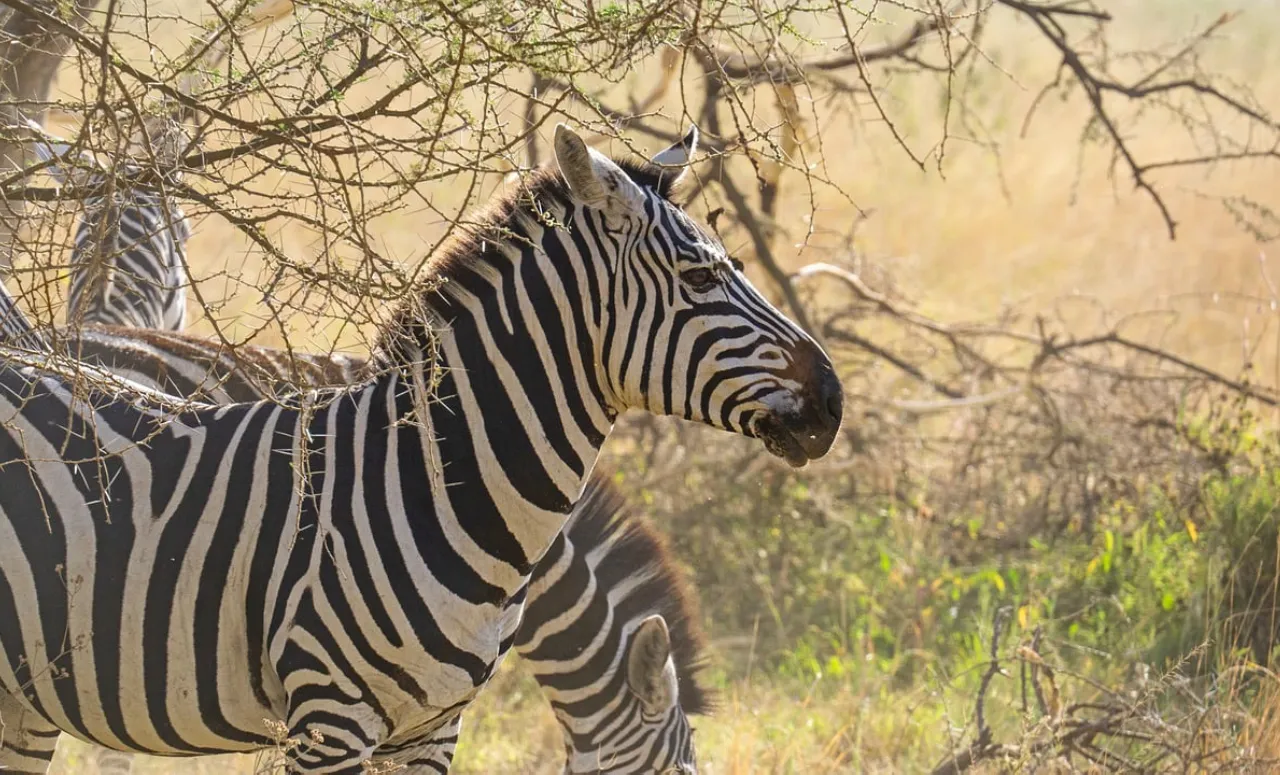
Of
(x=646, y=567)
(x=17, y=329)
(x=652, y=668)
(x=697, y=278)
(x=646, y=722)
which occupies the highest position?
(x=17, y=329)

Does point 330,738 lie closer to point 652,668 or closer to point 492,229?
point 492,229

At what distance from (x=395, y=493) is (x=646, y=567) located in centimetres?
136

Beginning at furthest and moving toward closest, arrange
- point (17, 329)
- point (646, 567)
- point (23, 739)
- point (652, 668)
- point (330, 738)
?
point (646, 567) < point (652, 668) < point (23, 739) < point (17, 329) < point (330, 738)

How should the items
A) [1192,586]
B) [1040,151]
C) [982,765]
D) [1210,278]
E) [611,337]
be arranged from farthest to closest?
1. [1040,151]
2. [1210,278]
3. [1192,586]
4. [982,765]
5. [611,337]

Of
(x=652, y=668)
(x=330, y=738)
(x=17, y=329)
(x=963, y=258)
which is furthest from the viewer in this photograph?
(x=963, y=258)

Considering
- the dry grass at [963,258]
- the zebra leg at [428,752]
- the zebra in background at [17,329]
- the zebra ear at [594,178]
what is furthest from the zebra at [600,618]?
the zebra ear at [594,178]

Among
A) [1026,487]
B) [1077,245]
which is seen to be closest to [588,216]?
[1026,487]

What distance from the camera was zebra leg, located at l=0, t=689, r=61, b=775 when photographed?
348cm

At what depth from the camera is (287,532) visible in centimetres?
313

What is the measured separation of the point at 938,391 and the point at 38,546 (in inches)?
211

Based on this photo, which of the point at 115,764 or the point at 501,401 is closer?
the point at 501,401

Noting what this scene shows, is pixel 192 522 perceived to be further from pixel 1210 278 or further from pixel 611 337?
pixel 1210 278

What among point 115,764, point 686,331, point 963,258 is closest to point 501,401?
point 686,331

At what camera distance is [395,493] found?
10.4 ft
